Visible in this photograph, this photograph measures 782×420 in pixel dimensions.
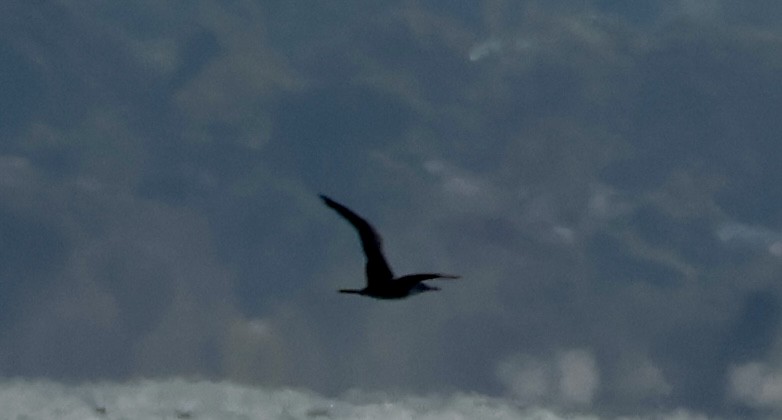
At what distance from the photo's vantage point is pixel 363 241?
56.7 metres

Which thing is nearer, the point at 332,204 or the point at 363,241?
the point at 332,204

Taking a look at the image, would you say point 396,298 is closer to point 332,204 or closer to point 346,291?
point 346,291

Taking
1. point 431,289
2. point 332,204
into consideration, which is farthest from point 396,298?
point 332,204

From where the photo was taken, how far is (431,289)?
55.9 meters

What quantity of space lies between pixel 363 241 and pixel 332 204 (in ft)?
15.0

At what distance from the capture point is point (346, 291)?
2147 inches

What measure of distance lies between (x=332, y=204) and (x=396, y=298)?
268 inches

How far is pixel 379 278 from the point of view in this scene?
187 feet

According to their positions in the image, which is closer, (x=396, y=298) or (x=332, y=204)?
(x=332, y=204)

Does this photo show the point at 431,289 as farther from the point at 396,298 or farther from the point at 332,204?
the point at 332,204

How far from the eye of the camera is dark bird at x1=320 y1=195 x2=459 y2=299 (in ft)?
182

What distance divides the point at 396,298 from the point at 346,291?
10.2 feet

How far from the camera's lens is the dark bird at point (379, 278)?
55.4 meters
